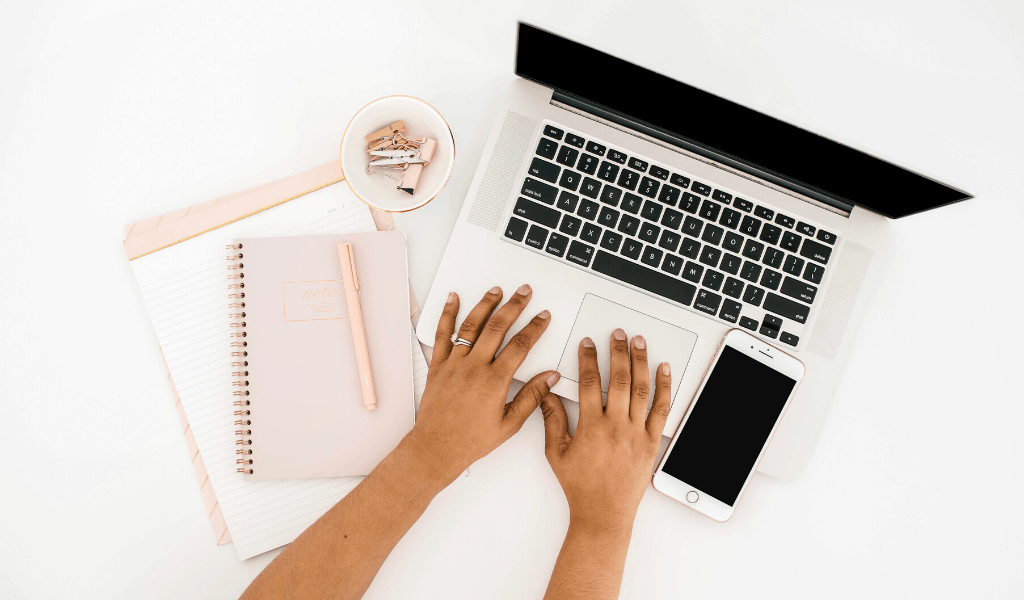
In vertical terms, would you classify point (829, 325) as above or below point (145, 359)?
above

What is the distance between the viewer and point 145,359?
0.85 m

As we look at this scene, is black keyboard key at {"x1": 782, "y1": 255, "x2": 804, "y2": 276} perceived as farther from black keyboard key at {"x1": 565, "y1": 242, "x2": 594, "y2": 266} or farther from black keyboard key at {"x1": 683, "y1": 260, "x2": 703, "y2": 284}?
black keyboard key at {"x1": 565, "y1": 242, "x2": 594, "y2": 266}

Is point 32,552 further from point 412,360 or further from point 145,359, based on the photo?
point 412,360

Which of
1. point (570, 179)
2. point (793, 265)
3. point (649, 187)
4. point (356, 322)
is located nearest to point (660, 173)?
point (649, 187)

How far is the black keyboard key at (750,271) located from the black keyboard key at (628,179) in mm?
197

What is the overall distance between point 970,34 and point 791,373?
0.63m

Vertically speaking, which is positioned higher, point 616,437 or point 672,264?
point 672,264

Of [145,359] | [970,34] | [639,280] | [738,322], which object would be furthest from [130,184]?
[970,34]

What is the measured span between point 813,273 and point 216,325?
907mm

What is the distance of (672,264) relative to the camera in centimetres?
77

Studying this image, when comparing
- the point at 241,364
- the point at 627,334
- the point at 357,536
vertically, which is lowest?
the point at 357,536

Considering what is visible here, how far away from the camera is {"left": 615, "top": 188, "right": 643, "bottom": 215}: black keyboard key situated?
0.77 metres

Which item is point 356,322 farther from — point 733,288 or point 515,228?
point 733,288

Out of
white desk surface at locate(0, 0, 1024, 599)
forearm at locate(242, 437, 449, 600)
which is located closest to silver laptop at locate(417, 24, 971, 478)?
white desk surface at locate(0, 0, 1024, 599)
